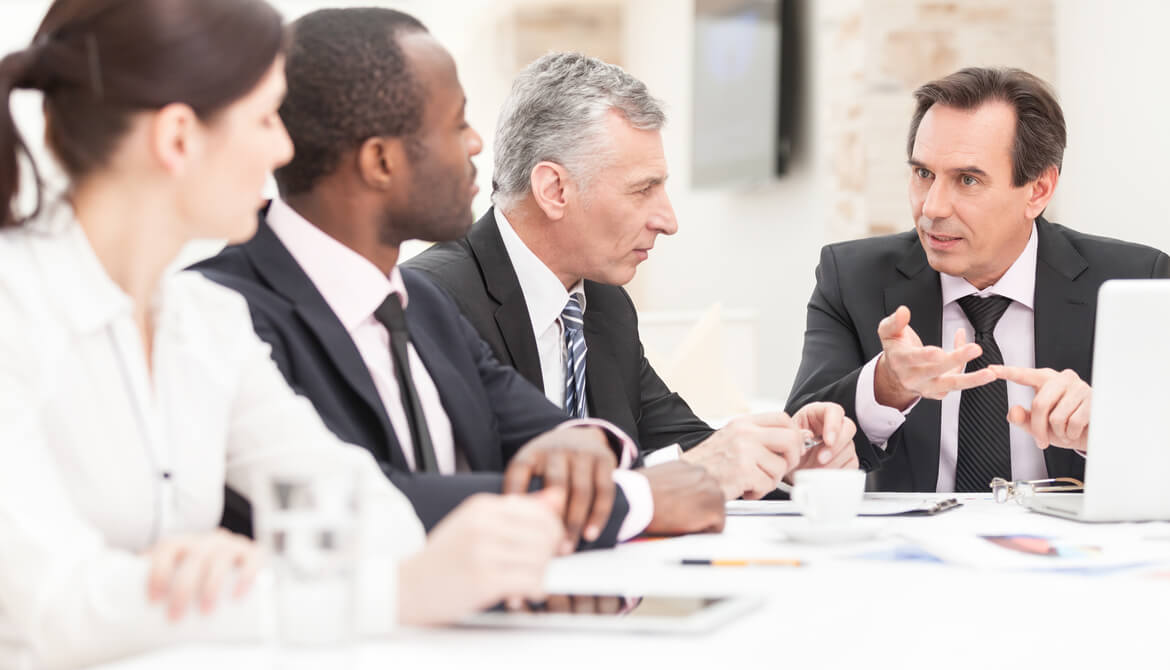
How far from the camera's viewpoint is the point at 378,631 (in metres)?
0.91

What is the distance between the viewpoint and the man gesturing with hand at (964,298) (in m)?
2.19

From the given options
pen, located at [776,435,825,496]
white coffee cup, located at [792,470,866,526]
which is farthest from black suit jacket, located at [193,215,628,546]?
pen, located at [776,435,825,496]

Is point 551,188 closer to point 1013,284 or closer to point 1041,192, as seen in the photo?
point 1013,284

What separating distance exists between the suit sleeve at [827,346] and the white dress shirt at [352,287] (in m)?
1.06

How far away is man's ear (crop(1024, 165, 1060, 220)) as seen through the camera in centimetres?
245

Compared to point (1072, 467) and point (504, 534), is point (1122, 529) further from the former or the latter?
point (504, 534)

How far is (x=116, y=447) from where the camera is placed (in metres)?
1.03

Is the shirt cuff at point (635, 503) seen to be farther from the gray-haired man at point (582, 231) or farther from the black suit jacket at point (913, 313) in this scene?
the black suit jacket at point (913, 313)

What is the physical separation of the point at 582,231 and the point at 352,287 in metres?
0.91

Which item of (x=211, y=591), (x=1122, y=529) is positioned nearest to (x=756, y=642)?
(x=211, y=591)

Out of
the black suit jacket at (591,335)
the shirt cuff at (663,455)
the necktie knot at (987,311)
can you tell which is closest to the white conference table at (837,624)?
the shirt cuff at (663,455)

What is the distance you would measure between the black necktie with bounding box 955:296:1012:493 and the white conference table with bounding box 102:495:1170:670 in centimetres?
87

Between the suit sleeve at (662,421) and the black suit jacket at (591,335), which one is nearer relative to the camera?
the black suit jacket at (591,335)

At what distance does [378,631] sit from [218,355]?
384 mm
